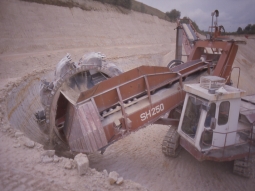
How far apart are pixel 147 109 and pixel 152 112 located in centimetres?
20

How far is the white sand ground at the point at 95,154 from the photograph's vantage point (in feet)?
10.7

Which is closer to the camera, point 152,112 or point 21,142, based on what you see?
point 21,142

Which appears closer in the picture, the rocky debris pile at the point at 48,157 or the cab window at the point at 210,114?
the rocky debris pile at the point at 48,157

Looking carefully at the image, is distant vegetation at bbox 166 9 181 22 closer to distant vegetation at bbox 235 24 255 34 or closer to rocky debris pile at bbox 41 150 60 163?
distant vegetation at bbox 235 24 255 34

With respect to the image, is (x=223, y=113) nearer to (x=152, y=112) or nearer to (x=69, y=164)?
(x=152, y=112)

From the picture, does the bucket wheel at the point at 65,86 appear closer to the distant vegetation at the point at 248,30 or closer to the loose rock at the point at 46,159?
the loose rock at the point at 46,159

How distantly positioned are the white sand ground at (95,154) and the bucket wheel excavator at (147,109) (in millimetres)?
677

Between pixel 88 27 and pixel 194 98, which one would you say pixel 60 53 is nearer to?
pixel 88 27

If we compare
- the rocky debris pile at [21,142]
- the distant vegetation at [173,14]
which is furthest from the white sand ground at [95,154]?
the distant vegetation at [173,14]

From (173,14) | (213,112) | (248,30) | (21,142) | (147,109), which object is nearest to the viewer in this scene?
(21,142)

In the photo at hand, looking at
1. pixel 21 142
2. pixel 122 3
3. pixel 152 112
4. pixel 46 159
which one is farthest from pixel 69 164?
pixel 122 3

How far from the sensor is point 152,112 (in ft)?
16.7

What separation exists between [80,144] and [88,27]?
61.7ft

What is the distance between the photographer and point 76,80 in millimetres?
5496
